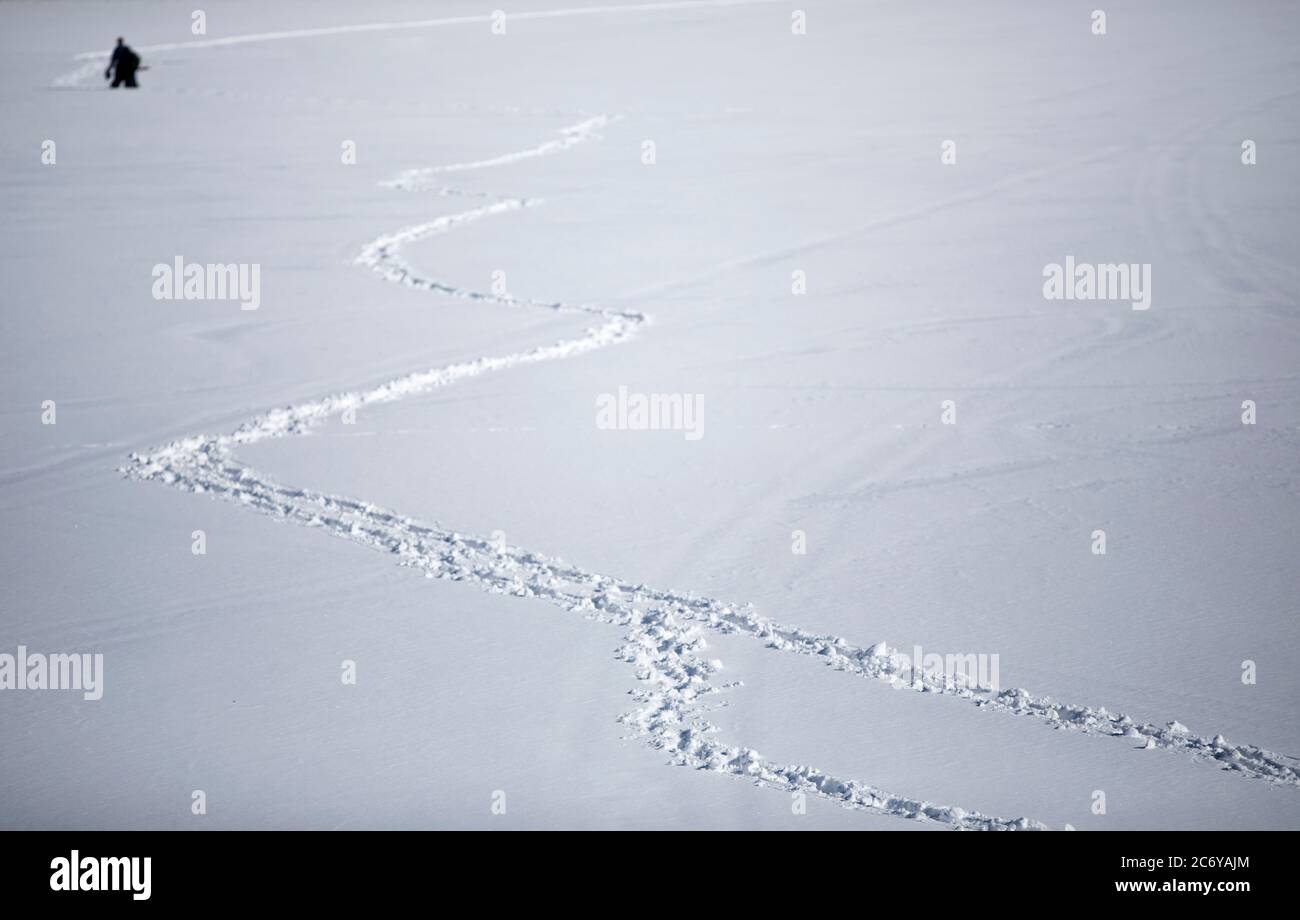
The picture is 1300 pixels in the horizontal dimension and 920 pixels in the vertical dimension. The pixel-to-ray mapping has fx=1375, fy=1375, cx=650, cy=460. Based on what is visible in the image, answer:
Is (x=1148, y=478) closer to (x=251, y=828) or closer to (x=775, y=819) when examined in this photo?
(x=775, y=819)

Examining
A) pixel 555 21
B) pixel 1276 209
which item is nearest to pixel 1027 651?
pixel 1276 209

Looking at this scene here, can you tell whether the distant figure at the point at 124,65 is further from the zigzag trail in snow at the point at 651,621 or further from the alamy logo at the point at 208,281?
the zigzag trail in snow at the point at 651,621

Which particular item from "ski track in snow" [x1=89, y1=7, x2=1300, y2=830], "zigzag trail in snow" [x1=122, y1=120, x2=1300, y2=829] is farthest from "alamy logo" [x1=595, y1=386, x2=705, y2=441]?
"zigzag trail in snow" [x1=122, y1=120, x2=1300, y2=829]

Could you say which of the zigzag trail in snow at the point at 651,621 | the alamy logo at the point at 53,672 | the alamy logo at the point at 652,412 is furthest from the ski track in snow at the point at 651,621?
the alamy logo at the point at 53,672
